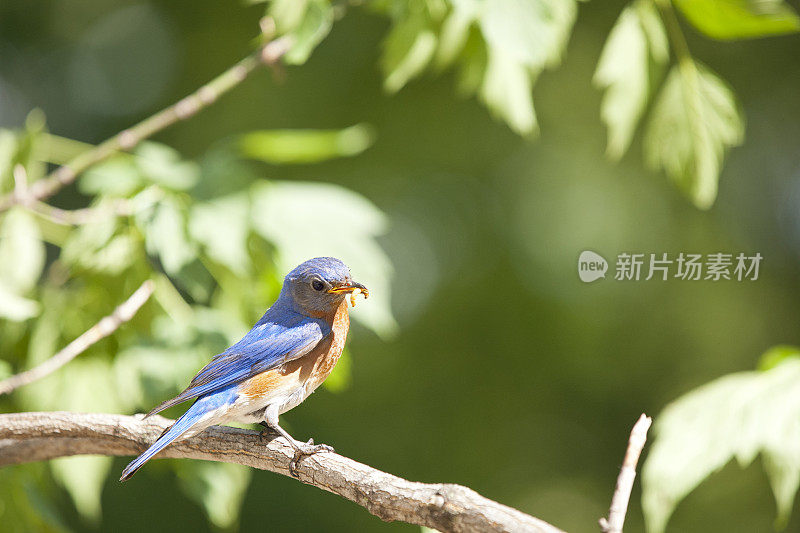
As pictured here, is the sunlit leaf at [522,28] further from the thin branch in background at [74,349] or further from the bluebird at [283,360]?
the thin branch in background at [74,349]

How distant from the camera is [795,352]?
5.92 ft

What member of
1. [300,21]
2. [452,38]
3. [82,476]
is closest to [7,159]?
[82,476]

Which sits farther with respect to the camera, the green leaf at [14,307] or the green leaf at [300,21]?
the green leaf at [14,307]

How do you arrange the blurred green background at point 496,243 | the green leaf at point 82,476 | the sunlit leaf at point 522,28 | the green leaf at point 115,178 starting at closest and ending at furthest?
the sunlit leaf at point 522,28, the green leaf at point 115,178, the green leaf at point 82,476, the blurred green background at point 496,243

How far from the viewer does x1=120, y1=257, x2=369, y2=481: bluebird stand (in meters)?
1.22

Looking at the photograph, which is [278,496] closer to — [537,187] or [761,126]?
[537,187]

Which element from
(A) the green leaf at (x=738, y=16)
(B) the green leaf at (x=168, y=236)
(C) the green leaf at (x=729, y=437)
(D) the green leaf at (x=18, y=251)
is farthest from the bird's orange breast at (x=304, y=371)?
(A) the green leaf at (x=738, y=16)

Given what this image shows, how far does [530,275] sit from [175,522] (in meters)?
2.41

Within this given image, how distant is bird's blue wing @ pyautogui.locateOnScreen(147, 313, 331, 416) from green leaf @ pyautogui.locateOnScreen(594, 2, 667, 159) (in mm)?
1012

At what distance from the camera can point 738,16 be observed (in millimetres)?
1801

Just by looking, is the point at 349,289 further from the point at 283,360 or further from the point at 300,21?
the point at 300,21

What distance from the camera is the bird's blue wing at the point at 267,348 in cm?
125

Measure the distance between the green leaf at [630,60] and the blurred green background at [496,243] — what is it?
91.3 inches

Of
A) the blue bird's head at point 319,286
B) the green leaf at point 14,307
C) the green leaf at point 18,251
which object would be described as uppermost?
the green leaf at point 18,251
